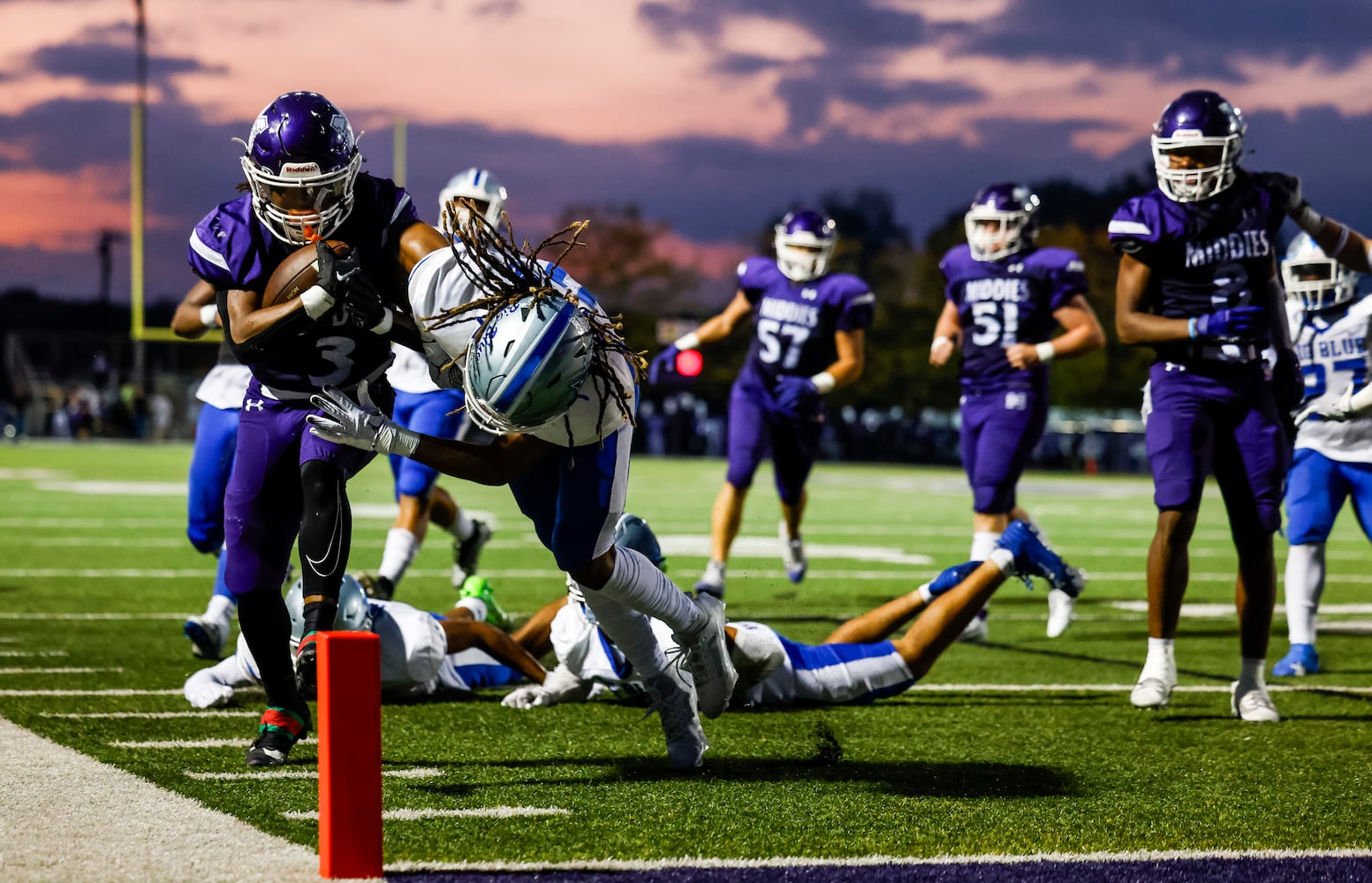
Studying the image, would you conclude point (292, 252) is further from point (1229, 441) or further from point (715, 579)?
point (715, 579)

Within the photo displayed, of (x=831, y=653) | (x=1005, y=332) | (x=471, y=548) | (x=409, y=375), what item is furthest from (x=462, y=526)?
(x=831, y=653)

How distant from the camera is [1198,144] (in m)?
4.75

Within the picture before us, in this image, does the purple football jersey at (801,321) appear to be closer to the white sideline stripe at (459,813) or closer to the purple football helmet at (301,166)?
the purple football helmet at (301,166)

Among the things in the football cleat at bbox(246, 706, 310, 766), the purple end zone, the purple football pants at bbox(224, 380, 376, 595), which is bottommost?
the football cleat at bbox(246, 706, 310, 766)

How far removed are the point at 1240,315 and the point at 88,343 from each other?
52.8 m

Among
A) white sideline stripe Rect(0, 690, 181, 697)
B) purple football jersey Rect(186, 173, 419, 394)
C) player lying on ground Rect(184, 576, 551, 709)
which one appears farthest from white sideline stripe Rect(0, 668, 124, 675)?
purple football jersey Rect(186, 173, 419, 394)

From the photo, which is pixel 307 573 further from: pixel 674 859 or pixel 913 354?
pixel 913 354

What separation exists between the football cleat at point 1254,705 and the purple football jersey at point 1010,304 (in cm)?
255

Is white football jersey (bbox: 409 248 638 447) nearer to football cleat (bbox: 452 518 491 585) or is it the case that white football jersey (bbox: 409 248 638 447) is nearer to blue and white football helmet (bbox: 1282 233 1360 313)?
blue and white football helmet (bbox: 1282 233 1360 313)

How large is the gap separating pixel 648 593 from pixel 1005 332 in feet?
12.8

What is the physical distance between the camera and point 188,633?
17.6 ft

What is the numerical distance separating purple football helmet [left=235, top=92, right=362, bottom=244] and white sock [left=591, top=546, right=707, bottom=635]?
111 centimetres

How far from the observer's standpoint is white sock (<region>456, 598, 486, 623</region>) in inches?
204

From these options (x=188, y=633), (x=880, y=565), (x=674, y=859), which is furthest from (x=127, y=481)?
(x=674, y=859)
